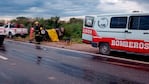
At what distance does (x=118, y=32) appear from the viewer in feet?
54.5

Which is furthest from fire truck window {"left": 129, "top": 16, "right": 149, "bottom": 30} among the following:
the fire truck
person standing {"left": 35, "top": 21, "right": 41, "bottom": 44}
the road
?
person standing {"left": 35, "top": 21, "right": 41, "bottom": 44}

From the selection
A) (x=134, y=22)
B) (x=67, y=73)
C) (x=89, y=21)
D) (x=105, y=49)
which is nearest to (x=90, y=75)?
(x=67, y=73)

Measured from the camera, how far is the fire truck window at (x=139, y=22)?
1514cm

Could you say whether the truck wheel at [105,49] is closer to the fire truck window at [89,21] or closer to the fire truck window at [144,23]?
the fire truck window at [89,21]

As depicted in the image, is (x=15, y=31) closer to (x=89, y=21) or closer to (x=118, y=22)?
(x=89, y=21)

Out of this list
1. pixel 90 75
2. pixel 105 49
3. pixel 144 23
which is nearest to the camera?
pixel 90 75

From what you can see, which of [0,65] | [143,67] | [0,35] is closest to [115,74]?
[143,67]

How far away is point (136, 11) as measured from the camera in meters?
16.1

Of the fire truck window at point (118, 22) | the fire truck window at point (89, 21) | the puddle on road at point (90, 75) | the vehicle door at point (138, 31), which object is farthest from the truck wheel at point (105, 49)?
the puddle on road at point (90, 75)

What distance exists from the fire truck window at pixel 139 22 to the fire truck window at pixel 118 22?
477mm

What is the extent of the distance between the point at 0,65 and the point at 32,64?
1237 millimetres

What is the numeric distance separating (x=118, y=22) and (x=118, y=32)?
1.71 feet

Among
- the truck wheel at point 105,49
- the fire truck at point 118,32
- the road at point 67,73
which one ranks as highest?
the fire truck at point 118,32

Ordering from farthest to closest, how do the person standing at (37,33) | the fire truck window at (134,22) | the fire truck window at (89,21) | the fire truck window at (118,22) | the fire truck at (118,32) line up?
1. the person standing at (37,33)
2. the fire truck window at (89,21)
3. the fire truck window at (118,22)
4. the fire truck window at (134,22)
5. the fire truck at (118,32)
